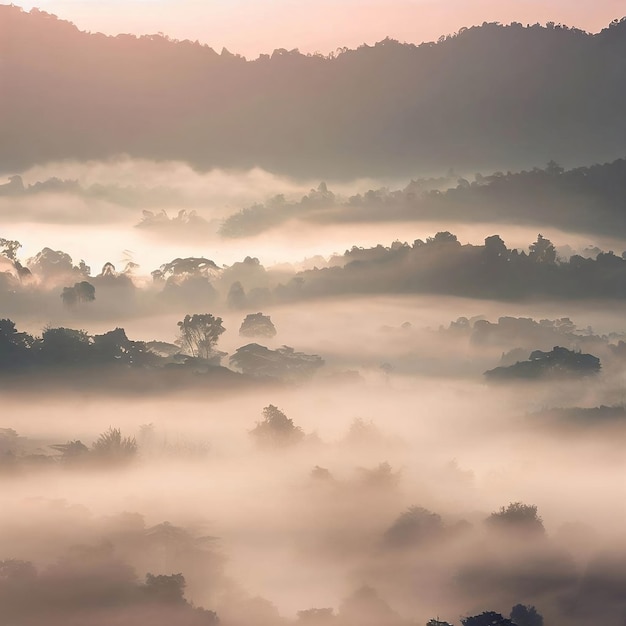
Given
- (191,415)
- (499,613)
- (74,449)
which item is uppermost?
(191,415)

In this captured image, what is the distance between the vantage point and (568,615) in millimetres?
94250

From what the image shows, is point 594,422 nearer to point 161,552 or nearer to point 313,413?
point 313,413

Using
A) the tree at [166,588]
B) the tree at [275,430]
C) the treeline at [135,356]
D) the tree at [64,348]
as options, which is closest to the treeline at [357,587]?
the tree at [166,588]

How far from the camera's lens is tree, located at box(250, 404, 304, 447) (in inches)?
5728

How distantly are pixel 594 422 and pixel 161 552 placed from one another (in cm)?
8631

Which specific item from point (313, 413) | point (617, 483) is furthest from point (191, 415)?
point (617, 483)

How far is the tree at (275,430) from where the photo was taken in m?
146

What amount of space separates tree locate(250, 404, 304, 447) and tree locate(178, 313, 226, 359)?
21.4m

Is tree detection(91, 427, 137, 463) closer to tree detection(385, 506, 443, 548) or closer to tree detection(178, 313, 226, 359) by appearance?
tree detection(178, 313, 226, 359)

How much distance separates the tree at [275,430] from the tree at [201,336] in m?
21.4

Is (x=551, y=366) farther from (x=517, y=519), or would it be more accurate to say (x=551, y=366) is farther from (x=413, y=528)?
(x=413, y=528)

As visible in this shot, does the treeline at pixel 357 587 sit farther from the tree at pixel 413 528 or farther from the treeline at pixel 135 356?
the treeline at pixel 135 356

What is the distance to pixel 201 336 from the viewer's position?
180 metres

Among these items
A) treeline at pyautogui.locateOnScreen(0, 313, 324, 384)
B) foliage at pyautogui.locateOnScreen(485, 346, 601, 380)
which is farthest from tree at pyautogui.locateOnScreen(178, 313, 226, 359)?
foliage at pyautogui.locateOnScreen(485, 346, 601, 380)
